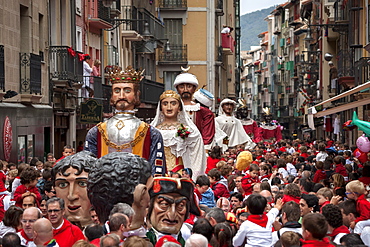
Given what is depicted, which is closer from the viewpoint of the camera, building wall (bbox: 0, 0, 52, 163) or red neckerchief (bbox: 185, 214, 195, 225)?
red neckerchief (bbox: 185, 214, 195, 225)

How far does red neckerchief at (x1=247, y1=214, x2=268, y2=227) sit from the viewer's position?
923 centimetres

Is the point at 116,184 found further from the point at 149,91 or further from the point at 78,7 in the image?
the point at 149,91

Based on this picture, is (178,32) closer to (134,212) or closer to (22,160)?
(22,160)

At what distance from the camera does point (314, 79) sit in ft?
236

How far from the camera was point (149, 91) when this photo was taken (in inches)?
1556

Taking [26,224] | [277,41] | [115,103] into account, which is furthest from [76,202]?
[277,41]

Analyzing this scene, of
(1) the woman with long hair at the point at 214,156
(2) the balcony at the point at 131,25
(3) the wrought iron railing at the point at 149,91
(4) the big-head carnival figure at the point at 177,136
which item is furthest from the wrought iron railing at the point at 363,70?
(4) the big-head carnival figure at the point at 177,136

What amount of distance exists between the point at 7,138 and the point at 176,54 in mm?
31548

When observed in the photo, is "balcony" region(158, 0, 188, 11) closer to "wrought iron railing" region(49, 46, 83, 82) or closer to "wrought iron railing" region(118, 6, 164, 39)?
"wrought iron railing" region(118, 6, 164, 39)

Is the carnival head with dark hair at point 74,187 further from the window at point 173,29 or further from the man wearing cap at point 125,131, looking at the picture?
the window at point 173,29

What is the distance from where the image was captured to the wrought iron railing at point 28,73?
22.0 m

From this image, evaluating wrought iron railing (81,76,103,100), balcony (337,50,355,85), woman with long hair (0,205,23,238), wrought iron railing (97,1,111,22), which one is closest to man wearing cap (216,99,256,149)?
wrought iron railing (81,76,103,100)

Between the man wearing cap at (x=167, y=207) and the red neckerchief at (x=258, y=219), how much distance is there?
134 cm

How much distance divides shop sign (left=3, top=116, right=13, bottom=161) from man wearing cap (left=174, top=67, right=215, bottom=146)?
5.01 meters
